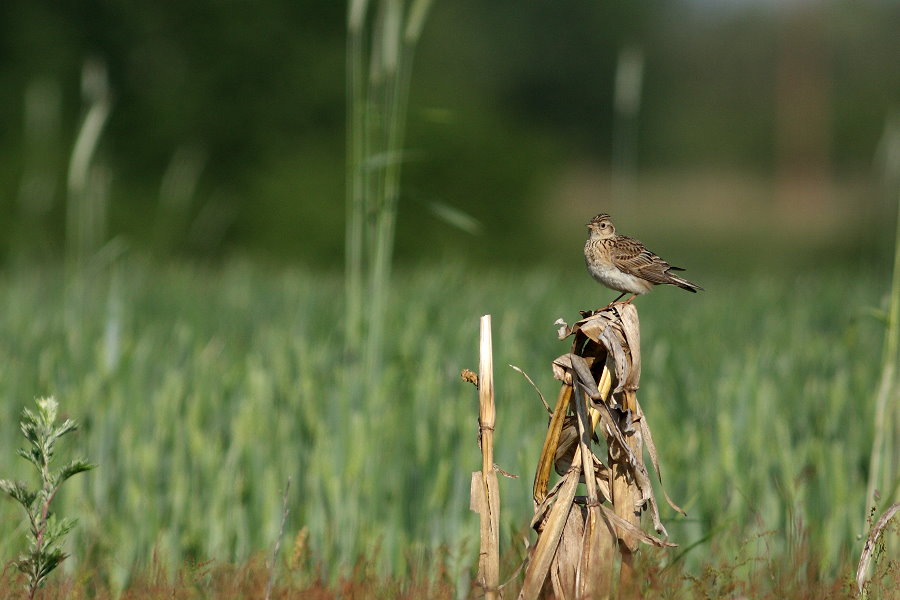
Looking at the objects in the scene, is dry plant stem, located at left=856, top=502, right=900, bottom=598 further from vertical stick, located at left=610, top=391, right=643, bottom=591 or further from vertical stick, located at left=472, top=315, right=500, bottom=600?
vertical stick, located at left=472, top=315, right=500, bottom=600

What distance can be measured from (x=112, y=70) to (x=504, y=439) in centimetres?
1818

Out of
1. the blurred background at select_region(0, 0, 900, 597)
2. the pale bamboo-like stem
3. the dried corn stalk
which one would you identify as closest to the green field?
the blurred background at select_region(0, 0, 900, 597)

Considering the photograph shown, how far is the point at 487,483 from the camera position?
6.03 ft

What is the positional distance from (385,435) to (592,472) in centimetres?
226

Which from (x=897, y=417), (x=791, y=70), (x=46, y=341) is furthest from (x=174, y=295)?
(x=791, y=70)

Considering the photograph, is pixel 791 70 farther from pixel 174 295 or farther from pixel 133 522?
pixel 133 522

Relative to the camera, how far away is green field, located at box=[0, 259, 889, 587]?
11.0 feet

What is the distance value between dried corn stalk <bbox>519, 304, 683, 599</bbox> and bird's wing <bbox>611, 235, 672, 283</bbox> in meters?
0.65

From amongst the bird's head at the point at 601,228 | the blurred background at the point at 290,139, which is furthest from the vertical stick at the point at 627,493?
the blurred background at the point at 290,139

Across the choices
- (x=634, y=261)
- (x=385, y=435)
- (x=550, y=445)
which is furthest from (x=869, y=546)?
(x=385, y=435)

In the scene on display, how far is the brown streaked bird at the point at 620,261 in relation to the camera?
8.18 feet

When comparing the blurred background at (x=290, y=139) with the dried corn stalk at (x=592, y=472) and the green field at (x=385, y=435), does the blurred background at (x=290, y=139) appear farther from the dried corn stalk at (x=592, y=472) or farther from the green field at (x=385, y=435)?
the dried corn stalk at (x=592, y=472)

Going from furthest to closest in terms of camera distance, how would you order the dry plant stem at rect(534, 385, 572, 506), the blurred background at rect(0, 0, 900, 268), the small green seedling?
the blurred background at rect(0, 0, 900, 268) → the small green seedling → the dry plant stem at rect(534, 385, 572, 506)

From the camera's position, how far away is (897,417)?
4.10 metres
